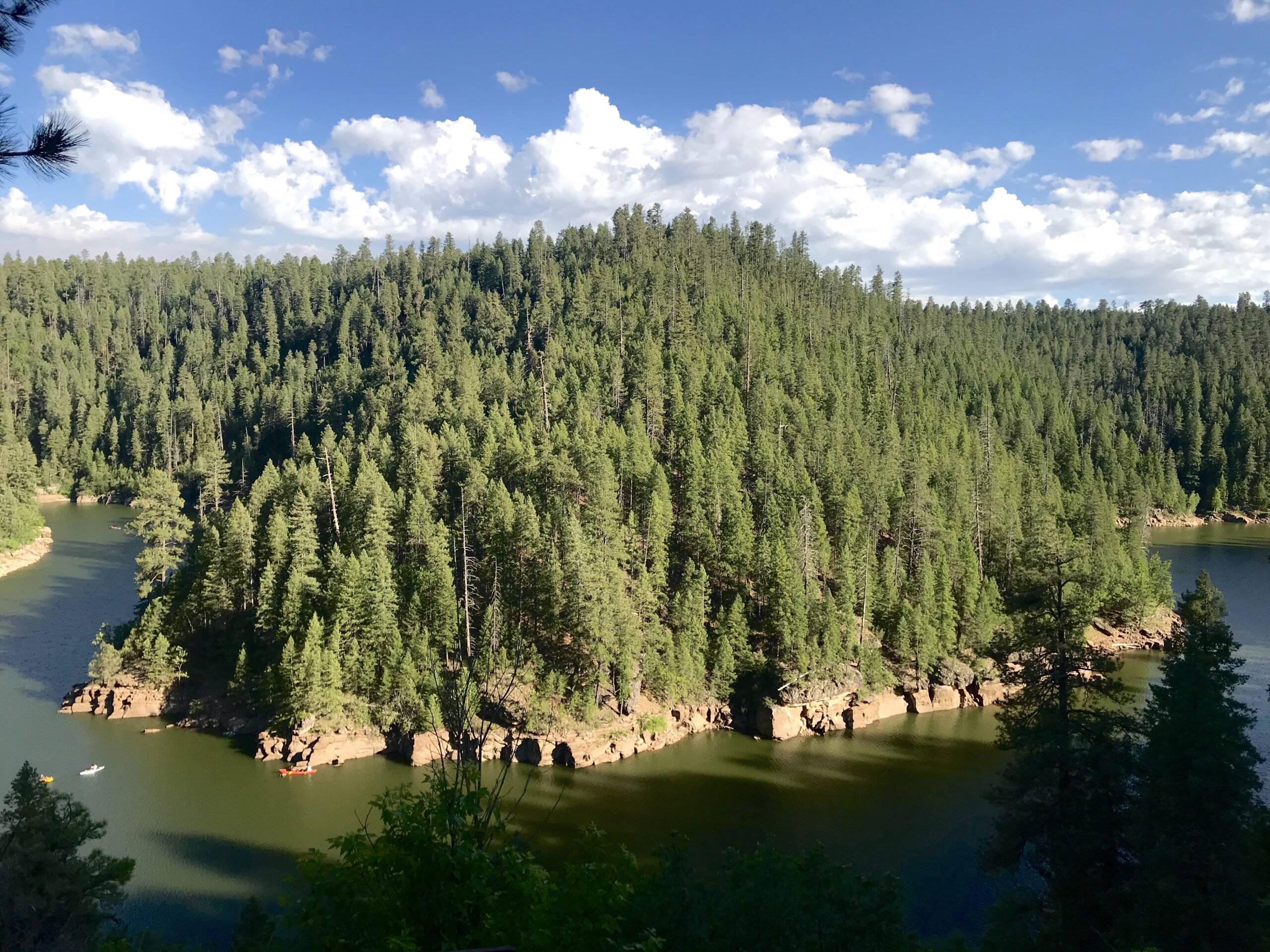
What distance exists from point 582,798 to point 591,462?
21507 mm

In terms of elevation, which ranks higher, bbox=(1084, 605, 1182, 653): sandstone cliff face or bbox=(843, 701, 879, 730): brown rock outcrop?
bbox=(1084, 605, 1182, 653): sandstone cliff face

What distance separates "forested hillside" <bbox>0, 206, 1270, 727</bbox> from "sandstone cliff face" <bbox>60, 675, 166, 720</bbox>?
962 millimetres

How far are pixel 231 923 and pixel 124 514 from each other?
83.6 metres

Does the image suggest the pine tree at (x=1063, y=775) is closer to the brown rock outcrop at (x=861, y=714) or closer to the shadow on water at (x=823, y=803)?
the shadow on water at (x=823, y=803)

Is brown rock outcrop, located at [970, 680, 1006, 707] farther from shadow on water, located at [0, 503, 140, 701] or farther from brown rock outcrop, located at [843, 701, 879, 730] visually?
shadow on water, located at [0, 503, 140, 701]

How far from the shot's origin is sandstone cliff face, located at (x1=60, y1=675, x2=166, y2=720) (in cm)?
3853

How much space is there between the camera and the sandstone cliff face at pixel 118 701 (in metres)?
38.5

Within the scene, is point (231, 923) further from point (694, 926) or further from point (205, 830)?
point (694, 926)

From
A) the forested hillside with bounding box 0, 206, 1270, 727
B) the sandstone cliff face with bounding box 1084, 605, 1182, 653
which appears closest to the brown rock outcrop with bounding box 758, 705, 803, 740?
the forested hillside with bounding box 0, 206, 1270, 727

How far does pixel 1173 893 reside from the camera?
13.7 meters

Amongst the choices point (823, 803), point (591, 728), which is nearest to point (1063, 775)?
point (823, 803)

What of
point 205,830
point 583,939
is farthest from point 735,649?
point 583,939

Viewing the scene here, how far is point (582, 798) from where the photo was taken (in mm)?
32500

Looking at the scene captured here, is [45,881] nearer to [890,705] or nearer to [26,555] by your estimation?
[890,705]
